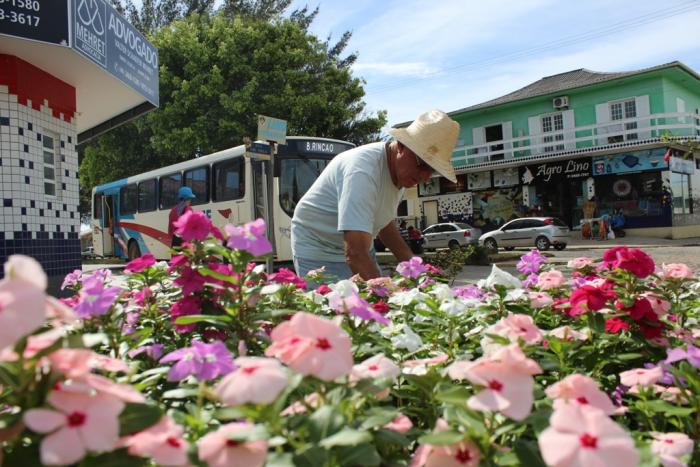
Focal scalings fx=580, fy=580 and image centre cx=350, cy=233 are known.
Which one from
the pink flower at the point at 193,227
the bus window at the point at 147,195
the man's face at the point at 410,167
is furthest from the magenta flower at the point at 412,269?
the bus window at the point at 147,195

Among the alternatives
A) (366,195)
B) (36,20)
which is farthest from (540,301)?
(36,20)

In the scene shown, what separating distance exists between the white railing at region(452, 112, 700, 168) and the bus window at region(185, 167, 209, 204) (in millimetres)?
17150

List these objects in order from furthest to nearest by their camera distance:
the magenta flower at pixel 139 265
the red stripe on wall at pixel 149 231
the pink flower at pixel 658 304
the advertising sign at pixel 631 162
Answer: the advertising sign at pixel 631 162 → the red stripe on wall at pixel 149 231 → the magenta flower at pixel 139 265 → the pink flower at pixel 658 304

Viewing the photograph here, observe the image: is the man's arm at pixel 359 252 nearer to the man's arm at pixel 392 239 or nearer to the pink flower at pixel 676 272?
the man's arm at pixel 392 239

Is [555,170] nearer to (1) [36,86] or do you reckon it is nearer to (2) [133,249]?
(2) [133,249]

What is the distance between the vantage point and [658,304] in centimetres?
165

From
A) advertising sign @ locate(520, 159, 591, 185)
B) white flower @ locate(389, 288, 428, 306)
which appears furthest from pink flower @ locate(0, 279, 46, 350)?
advertising sign @ locate(520, 159, 591, 185)

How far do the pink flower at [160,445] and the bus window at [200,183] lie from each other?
14.5 metres

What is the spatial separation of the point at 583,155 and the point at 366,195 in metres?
25.2

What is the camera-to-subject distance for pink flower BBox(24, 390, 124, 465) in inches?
26.3

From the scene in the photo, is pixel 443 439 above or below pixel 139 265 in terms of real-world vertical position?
below

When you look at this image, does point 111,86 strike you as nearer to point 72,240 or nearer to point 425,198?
point 72,240

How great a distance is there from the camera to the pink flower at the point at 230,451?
2.42ft

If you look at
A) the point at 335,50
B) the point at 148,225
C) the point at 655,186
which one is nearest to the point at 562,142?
the point at 655,186
